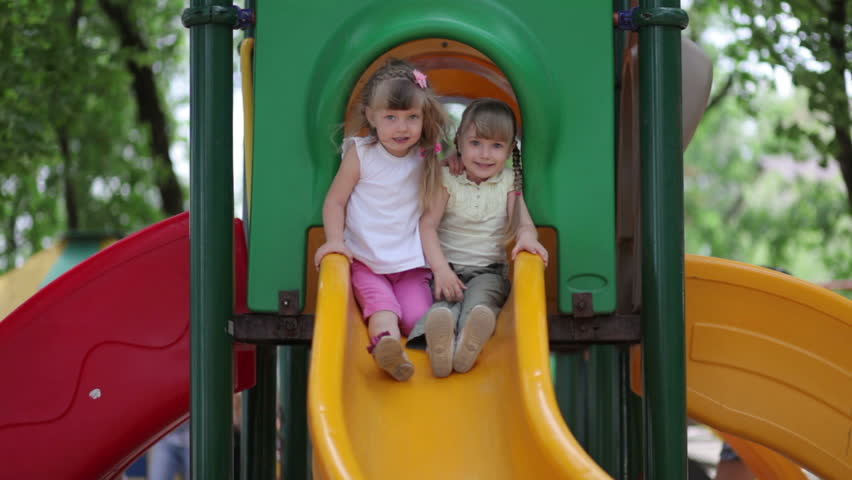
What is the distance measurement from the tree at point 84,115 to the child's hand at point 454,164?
4.02m

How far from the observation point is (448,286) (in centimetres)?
399

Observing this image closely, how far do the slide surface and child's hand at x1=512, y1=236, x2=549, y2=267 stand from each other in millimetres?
810

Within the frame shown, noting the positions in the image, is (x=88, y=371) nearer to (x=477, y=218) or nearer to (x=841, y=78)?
(x=477, y=218)

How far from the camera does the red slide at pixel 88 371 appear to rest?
14.2 feet

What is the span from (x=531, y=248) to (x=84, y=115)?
7843mm

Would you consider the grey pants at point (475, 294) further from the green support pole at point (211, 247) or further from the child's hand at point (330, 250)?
the green support pole at point (211, 247)

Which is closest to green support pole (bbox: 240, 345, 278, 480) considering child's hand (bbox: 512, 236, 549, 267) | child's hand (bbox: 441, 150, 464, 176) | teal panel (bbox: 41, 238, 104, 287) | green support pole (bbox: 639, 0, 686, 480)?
child's hand (bbox: 441, 150, 464, 176)

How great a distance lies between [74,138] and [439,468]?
9.56 metres

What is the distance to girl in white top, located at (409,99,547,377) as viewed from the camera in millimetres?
3990

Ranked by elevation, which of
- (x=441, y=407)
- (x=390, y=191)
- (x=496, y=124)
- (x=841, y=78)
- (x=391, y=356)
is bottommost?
(x=441, y=407)

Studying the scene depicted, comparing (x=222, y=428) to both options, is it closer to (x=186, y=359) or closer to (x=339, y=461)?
(x=186, y=359)

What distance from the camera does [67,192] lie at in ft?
38.2

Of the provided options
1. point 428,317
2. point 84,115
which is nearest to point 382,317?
point 428,317

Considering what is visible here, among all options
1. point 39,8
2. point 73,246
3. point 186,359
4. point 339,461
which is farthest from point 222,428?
point 73,246
